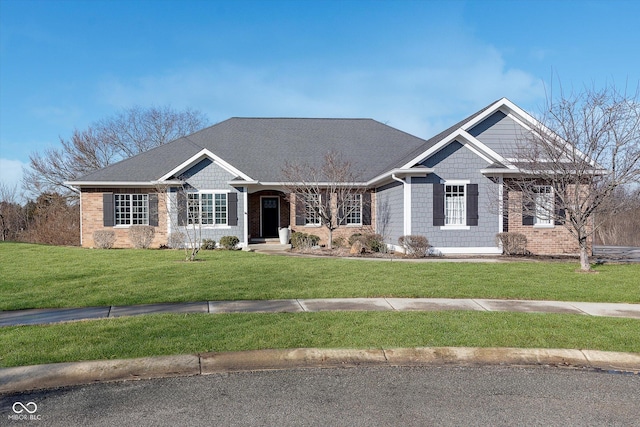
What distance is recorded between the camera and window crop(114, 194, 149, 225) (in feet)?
69.7

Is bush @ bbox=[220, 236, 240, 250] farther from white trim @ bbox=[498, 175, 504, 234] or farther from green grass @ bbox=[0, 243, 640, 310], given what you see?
white trim @ bbox=[498, 175, 504, 234]

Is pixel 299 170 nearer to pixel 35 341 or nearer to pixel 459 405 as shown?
Result: pixel 35 341

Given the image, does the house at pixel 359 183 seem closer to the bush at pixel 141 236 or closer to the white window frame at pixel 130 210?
the white window frame at pixel 130 210

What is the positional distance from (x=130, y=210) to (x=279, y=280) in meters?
13.2

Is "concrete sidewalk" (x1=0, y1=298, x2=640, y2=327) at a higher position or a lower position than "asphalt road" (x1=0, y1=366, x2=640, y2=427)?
higher

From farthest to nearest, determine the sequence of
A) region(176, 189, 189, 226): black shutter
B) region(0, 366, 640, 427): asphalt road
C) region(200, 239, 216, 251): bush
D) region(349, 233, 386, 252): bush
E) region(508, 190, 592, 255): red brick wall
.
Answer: region(176, 189, 189, 226): black shutter < region(200, 239, 216, 251): bush < region(349, 233, 386, 252): bush < region(508, 190, 592, 255): red brick wall < region(0, 366, 640, 427): asphalt road

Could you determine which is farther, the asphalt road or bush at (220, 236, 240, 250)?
bush at (220, 236, 240, 250)

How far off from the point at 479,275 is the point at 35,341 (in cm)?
958

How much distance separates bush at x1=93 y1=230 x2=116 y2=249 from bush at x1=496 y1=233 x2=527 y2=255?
16.1 m

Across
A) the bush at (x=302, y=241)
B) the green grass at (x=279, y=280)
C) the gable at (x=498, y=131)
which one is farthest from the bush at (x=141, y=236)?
the gable at (x=498, y=131)

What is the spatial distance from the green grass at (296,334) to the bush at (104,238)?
46.4 ft

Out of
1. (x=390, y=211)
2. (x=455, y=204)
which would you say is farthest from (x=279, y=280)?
(x=390, y=211)

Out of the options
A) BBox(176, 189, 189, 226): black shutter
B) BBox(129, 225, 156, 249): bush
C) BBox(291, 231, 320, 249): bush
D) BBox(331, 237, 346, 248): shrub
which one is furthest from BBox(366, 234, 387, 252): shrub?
BBox(129, 225, 156, 249): bush

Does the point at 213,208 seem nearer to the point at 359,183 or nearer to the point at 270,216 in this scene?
the point at 270,216
